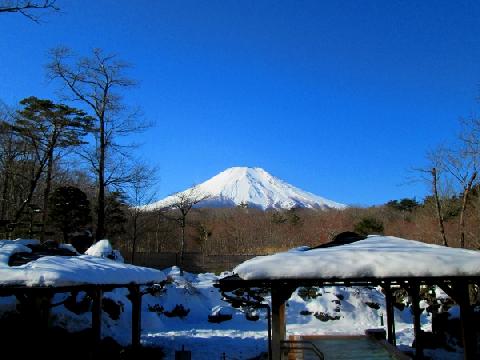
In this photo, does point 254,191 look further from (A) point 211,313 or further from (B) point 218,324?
(B) point 218,324

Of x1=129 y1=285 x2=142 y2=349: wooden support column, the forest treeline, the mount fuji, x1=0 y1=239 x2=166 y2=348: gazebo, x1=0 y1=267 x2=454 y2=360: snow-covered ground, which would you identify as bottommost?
x1=0 y1=267 x2=454 y2=360: snow-covered ground

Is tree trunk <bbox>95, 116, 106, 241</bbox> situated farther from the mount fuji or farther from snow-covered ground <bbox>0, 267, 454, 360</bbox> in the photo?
the mount fuji

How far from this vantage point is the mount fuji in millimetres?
96500

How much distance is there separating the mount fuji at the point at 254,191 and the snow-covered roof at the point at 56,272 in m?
81.6

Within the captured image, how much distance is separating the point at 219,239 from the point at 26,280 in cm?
3214

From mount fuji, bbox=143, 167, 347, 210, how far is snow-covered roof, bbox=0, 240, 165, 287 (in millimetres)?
81559

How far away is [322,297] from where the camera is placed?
71.7ft

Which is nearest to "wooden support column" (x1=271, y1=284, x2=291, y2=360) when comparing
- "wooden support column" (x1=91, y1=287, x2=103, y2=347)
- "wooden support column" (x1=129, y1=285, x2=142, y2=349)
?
"wooden support column" (x1=91, y1=287, x2=103, y2=347)

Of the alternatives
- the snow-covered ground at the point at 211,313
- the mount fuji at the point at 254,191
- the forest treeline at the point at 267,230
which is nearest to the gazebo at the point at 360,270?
the snow-covered ground at the point at 211,313

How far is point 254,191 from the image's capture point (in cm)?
10956

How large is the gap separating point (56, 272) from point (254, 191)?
337ft

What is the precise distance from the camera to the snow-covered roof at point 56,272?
23.3 ft

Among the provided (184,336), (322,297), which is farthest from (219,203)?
(184,336)

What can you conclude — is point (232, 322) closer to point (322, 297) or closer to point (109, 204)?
point (322, 297)
